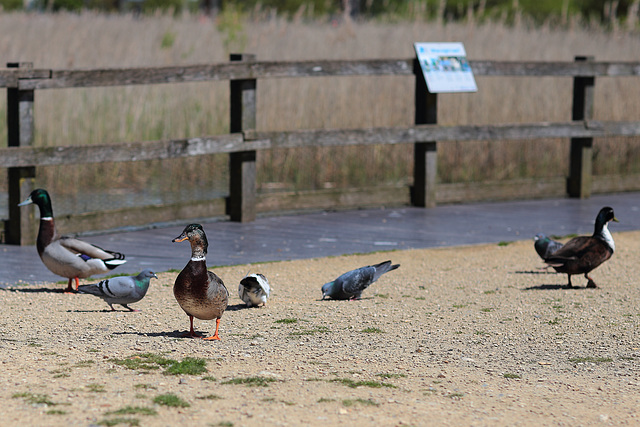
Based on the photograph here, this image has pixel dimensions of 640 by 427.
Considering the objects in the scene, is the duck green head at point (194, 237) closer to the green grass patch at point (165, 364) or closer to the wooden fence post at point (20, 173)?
the green grass patch at point (165, 364)

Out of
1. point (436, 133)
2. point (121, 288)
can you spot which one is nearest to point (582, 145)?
point (436, 133)

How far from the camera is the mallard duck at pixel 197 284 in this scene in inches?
233

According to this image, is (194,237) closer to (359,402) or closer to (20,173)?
(359,402)

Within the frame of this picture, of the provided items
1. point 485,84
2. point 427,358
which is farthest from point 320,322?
point 485,84

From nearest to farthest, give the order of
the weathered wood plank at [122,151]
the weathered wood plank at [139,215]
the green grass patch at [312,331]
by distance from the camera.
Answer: the green grass patch at [312,331]
the weathered wood plank at [122,151]
the weathered wood plank at [139,215]

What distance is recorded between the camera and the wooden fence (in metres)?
9.03

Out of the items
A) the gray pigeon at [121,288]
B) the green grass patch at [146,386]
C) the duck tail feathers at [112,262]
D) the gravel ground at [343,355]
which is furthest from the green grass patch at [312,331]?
the duck tail feathers at [112,262]

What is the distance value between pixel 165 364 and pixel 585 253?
3.52 metres

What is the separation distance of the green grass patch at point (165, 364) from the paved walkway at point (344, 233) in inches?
97.5

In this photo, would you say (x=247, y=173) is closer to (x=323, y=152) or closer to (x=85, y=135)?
(x=323, y=152)

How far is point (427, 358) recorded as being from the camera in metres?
5.87

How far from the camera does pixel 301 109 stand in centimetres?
1334

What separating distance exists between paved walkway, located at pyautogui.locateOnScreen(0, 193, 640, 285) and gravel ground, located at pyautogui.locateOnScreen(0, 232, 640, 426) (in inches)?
25.4

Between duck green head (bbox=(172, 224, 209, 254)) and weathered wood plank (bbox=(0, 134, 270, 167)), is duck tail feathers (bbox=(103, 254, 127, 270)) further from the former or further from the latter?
weathered wood plank (bbox=(0, 134, 270, 167))
